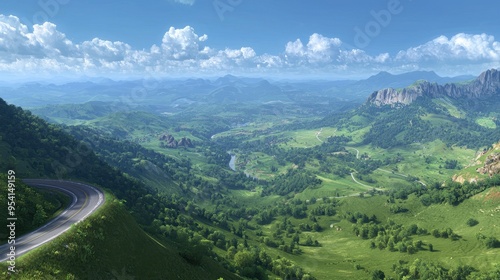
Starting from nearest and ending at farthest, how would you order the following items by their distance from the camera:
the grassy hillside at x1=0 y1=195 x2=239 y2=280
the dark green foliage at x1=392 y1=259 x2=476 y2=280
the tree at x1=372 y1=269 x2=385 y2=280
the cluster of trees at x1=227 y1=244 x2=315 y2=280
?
1. the grassy hillside at x1=0 y1=195 x2=239 y2=280
2. the cluster of trees at x1=227 y1=244 x2=315 y2=280
3. the dark green foliage at x1=392 y1=259 x2=476 y2=280
4. the tree at x1=372 y1=269 x2=385 y2=280

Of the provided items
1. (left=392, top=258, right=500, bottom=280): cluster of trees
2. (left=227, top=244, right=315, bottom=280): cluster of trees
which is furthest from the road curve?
(left=392, top=258, right=500, bottom=280): cluster of trees

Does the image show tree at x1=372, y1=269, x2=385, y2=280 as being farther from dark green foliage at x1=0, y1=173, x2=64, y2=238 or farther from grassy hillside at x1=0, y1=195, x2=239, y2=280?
dark green foliage at x1=0, y1=173, x2=64, y2=238

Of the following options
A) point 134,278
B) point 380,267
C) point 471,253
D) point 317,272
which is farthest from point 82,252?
point 471,253

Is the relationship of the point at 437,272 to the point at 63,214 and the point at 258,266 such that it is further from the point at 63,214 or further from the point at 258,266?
the point at 63,214

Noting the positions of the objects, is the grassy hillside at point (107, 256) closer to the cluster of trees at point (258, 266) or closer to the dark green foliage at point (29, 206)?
the dark green foliage at point (29, 206)

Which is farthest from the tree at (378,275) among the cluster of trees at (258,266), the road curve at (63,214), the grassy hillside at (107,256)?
the road curve at (63,214)

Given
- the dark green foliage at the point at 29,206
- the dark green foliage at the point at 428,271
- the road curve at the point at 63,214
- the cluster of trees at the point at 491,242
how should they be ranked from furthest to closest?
1. the cluster of trees at the point at 491,242
2. the dark green foliage at the point at 428,271
3. the dark green foliage at the point at 29,206
4. the road curve at the point at 63,214
